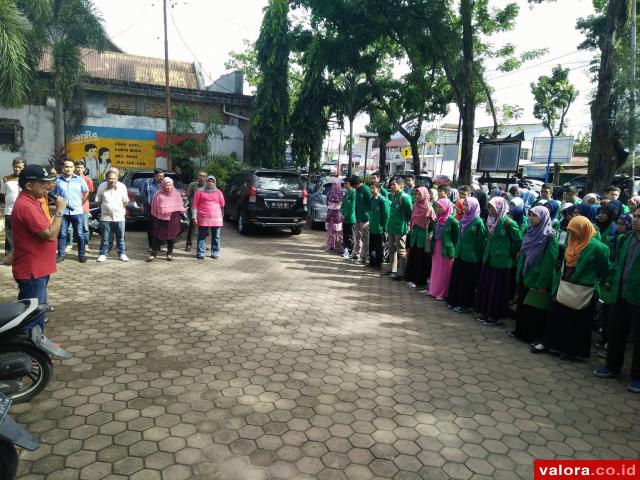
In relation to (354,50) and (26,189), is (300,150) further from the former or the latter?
(26,189)

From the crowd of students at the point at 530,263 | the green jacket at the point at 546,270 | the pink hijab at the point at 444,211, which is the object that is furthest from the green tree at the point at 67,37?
the green jacket at the point at 546,270

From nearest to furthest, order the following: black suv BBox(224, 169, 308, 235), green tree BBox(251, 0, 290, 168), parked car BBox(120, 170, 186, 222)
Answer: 1. parked car BBox(120, 170, 186, 222)
2. black suv BBox(224, 169, 308, 235)
3. green tree BBox(251, 0, 290, 168)

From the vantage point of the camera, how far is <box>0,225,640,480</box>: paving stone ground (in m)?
2.97

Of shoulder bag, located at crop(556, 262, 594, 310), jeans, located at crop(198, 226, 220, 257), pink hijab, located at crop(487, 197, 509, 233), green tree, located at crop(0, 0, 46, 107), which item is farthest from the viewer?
green tree, located at crop(0, 0, 46, 107)

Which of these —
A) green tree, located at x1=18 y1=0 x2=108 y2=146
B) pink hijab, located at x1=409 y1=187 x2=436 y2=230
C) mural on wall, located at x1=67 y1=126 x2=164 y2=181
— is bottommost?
pink hijab, located at x1=409 y1=187 x2=436 y2=230

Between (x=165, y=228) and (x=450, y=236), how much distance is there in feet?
17.2

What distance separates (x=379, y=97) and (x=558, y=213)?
12411mm

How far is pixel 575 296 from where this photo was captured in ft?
15.1

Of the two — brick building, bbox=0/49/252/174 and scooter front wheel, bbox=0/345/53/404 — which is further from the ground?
brick building, bbox=0/49/252/174

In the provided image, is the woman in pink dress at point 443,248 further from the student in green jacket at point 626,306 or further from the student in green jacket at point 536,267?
the student in green jacket at point 626,306

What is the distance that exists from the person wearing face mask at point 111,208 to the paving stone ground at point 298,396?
2022 mm

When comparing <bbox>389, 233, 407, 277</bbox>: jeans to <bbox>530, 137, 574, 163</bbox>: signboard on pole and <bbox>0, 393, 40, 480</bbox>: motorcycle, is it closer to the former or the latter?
<bbox>0, 393, 40, 480</bbox>: motorcycle

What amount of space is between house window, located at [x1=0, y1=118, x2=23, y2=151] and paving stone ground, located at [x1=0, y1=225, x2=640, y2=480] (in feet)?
42.1

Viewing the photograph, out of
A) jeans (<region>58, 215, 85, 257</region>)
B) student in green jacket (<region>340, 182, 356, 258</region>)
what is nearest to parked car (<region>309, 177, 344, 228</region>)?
student in green jacket (<region>340, 182, 356, 258</region>)
